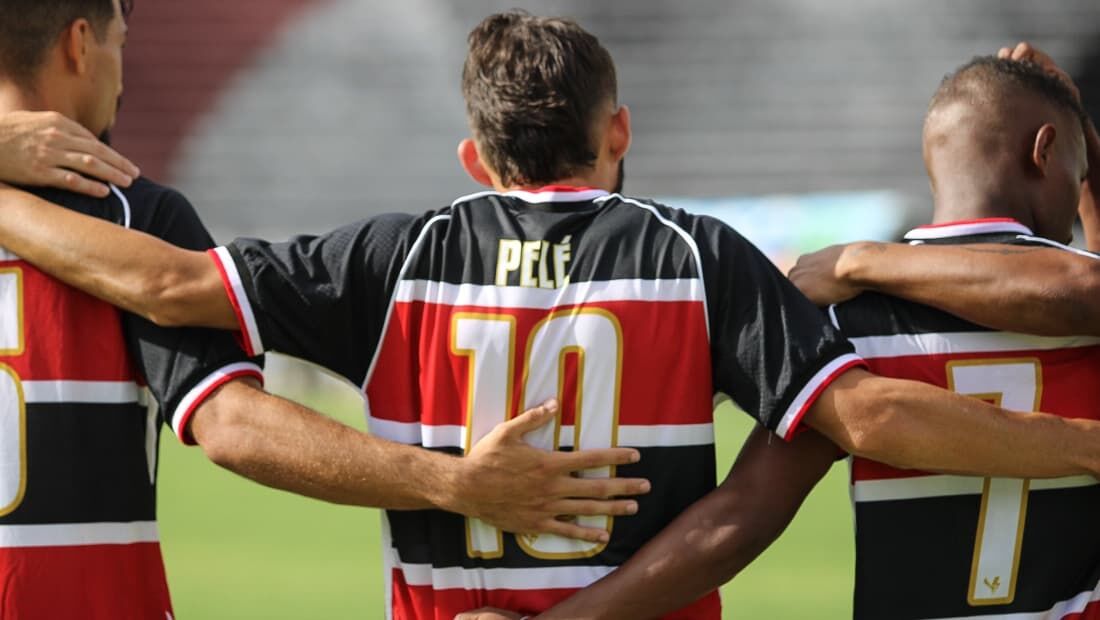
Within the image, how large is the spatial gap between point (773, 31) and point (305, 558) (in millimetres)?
9042

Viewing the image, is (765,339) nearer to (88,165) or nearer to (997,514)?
(997,514)

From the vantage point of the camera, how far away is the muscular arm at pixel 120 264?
251 centimetres

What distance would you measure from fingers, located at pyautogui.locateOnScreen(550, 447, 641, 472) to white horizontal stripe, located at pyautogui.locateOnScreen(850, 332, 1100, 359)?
0.50 m

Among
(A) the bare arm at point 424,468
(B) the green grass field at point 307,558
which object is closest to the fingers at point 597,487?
(A) the bare arm at point 424,468

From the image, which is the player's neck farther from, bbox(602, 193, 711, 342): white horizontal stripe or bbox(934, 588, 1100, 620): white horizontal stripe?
bbox(934, 588, 1100, 620): white horizontal stripe

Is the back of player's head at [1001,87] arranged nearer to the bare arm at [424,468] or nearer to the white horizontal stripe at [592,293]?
the white horizontal stripe at [592,293]

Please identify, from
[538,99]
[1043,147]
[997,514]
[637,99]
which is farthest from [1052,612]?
[637,99]

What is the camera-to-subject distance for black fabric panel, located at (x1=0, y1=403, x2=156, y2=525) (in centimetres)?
262

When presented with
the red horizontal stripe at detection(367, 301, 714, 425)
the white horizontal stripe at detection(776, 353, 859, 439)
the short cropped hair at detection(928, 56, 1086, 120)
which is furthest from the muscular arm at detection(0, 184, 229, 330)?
the short cropped hair at detection(928, 56, 1086, 120)

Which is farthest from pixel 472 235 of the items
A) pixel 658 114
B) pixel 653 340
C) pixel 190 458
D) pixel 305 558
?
pixel 658 114

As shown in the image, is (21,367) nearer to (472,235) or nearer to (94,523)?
(94,523)

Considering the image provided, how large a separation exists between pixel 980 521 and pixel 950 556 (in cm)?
8

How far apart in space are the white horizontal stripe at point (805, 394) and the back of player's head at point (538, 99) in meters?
0.56

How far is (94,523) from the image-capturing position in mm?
2625
